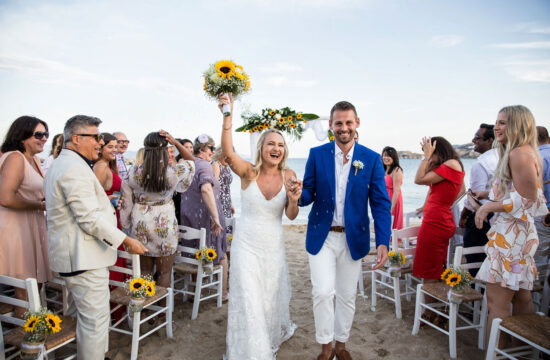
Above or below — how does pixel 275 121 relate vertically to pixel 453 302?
above

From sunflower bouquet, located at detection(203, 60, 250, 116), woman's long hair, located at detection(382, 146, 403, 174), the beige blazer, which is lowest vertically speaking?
the beige blazer

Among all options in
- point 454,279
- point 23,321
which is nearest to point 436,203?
point 454,279

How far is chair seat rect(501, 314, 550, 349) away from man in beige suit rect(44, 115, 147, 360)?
328 cm

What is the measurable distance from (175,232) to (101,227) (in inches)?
55.7

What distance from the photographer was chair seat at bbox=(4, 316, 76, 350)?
2.53 meters

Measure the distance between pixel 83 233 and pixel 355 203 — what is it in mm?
2458

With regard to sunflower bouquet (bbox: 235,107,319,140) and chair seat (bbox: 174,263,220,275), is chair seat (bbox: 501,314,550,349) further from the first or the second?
chair seat (bbox: 174,263,220,275)

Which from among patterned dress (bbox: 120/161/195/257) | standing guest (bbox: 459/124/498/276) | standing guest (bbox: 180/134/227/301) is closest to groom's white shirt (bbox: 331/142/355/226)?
patterned dress (bbox: 120/161/195/257)

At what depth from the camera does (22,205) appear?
3.20 m

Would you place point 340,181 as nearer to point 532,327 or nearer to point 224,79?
point 224,79

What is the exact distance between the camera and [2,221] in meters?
3.14

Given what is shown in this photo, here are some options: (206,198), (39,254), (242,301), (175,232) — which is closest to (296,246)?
(206,198)

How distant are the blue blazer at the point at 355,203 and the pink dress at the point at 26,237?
2.83m

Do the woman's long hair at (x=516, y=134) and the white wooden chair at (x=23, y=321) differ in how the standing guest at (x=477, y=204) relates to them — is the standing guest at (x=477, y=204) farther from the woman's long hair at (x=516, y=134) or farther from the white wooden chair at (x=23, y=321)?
the white wooden chair at (x=23, y=321)
